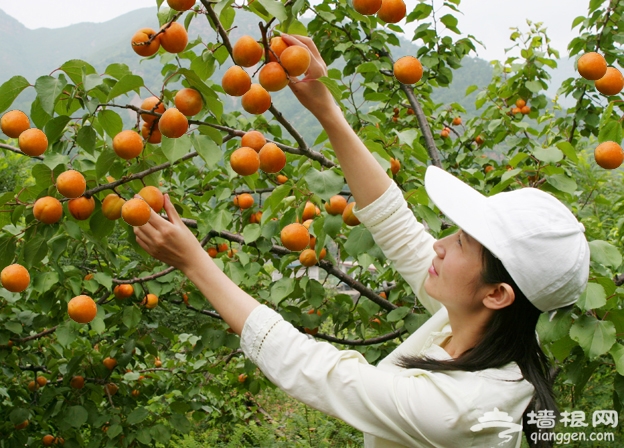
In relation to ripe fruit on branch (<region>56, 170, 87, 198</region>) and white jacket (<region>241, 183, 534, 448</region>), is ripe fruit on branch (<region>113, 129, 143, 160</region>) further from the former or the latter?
white jacket (<region>241, 183, 534, 448</region>)

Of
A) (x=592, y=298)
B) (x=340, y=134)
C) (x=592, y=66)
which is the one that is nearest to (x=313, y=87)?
(x=340, y=134)

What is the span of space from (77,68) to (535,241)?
116cm

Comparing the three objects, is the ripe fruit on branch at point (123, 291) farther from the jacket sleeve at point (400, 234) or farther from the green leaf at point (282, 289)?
the jacket sleeve at point (400, 234)

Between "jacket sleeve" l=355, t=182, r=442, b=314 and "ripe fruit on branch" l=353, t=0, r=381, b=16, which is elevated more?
"ripe fruit on branch" l=353, t=0, r=381, b=16

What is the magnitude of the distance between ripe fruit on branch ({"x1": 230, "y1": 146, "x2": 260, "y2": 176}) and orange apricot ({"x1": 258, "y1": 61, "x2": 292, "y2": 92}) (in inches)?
8.2

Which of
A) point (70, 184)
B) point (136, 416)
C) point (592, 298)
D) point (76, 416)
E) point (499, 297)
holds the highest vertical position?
point (70, 184)

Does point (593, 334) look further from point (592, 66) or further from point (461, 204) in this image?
point (592, 66)

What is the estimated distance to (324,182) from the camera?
1496 mm

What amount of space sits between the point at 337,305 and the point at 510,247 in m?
1.36

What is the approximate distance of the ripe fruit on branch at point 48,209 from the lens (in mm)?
1351

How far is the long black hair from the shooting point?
1.16 metres

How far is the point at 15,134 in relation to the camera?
149cm

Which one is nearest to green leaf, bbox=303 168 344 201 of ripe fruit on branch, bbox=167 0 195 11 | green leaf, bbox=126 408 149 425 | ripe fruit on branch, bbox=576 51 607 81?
ripe fruit on branch, bbox=167 0 195 11

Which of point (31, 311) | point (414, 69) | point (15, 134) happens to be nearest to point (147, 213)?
point (15, 134)
